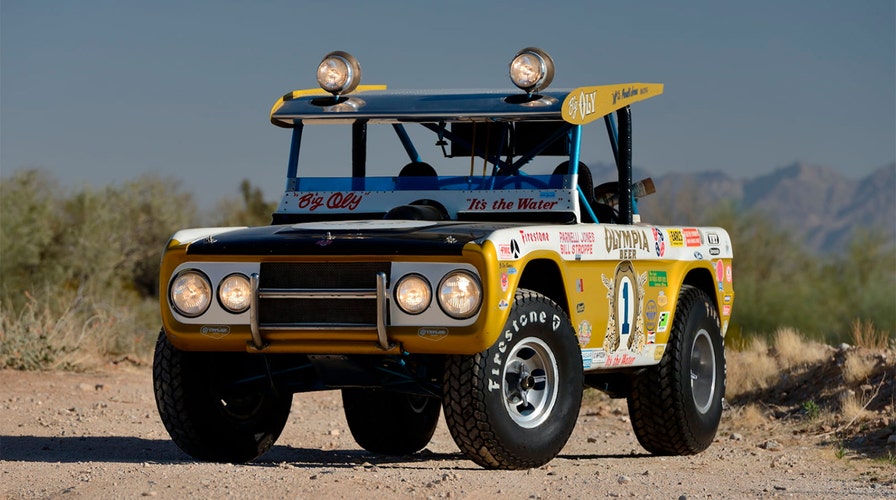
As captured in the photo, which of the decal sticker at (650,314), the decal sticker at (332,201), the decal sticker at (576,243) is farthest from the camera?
the decal sticker at (332,201)

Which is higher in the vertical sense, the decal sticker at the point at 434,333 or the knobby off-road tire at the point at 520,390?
the decal sticker at the point at 434,333

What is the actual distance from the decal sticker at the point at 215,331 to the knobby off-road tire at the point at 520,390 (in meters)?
1.22

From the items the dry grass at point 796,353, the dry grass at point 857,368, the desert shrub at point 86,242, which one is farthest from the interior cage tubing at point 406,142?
the desert shrub at point 86,242

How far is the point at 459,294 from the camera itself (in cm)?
740

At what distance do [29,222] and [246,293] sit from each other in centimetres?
2113

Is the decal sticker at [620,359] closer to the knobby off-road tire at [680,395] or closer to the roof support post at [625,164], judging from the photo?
the knobby off-road tire at [680,395]

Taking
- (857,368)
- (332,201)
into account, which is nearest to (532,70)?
(332,201)

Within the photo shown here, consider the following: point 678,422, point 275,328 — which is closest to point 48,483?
point 275,328

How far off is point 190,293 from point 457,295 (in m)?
1.55

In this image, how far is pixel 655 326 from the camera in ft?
30.8

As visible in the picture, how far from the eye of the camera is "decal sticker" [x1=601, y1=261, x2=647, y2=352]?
8.79 metres

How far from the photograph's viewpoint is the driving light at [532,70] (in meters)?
9.01

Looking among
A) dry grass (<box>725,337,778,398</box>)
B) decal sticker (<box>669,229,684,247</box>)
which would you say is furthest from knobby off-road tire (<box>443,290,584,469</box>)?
dry grass (<box>725,337,778,398</box>)

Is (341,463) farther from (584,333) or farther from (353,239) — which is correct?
(353,239)
